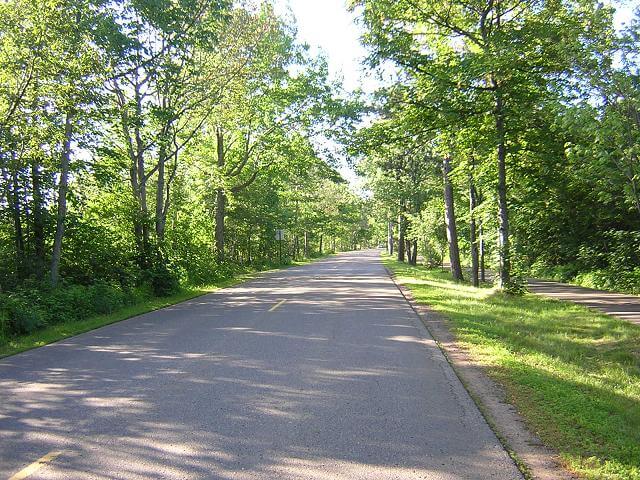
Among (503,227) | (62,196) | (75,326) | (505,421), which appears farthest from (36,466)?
(503,227)

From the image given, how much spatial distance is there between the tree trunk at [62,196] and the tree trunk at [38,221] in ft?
1.31

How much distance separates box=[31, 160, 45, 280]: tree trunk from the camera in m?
13.2

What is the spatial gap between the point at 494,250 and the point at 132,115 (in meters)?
11.9

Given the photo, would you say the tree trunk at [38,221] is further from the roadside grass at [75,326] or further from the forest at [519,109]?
the forest at [519,109]

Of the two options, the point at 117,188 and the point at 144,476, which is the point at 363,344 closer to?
the point at 144,476

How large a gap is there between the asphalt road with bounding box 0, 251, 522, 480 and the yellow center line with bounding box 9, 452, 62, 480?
0.02 meters

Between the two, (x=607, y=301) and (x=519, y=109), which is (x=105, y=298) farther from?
(x=607, y=301)

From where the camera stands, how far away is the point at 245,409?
5.29 m

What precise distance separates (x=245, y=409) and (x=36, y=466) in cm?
198

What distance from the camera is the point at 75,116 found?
12.7 m

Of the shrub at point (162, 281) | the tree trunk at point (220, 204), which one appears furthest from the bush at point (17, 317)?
the tree trunk at point (220, 204)

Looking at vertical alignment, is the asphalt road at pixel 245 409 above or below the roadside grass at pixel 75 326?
below

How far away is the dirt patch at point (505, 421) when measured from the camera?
3.99 metres

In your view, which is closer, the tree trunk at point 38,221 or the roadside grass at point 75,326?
the roadside grass at point 75,326
